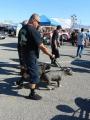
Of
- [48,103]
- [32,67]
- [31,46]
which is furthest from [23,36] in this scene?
[48,103]

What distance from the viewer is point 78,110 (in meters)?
6.73

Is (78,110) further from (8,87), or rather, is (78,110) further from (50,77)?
(8,87)

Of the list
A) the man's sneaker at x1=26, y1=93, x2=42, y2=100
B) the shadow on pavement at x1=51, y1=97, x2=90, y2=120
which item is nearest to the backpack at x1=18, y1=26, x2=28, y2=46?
the man's sneaker at x1=26, y1=93, x2=42, y2=100

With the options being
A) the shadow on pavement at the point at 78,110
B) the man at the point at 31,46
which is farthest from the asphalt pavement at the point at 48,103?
the man at the point at 31,46

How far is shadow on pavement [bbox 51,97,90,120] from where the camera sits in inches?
244

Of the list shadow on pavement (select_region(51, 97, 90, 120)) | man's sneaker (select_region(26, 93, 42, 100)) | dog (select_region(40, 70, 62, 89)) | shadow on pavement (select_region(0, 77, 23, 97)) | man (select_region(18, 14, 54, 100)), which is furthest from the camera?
dog (select_region(40, 70, 62, 89))

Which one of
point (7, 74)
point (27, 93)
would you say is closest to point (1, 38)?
point (7, 74)

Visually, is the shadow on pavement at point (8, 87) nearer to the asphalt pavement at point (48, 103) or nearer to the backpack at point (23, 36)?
the asphalt pavement at point (48, 103)

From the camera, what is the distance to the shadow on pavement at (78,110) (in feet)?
20.4

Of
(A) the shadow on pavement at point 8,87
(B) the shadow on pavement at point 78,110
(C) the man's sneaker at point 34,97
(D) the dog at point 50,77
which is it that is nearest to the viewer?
(B) the shadow on pavement at point 78,110

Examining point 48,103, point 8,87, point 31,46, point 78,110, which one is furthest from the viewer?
point 8,87

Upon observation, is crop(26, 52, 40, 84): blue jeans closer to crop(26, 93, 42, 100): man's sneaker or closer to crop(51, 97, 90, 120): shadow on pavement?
crop(26, 93, 42, 100): man's sneaker

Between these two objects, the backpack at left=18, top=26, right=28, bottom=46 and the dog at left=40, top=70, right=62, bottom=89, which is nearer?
the backpack at left=18, top=26, right=28, bottom=46

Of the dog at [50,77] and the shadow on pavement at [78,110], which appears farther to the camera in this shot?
the dog at [50,77]
